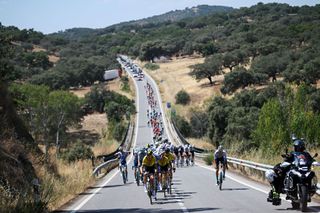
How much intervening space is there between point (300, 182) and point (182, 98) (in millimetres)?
94885

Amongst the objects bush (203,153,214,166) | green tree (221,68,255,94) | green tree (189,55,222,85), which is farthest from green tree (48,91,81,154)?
bush (203,153,214,166)

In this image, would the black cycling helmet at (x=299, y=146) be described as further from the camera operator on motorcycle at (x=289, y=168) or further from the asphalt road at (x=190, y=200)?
the asphalt road at (x=190, y=200)

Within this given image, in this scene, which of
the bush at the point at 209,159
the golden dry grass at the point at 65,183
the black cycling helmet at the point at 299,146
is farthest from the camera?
the bush at the point at 209,159

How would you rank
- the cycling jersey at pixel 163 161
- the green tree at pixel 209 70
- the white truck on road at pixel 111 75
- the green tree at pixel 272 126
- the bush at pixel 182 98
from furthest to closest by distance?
the white truck on road at pixel 111 75, the green tree at pixel 209 70, the bush at pixel 182 98, the green tree at pixel 272 126, the cycling jersey at pixel 163 161

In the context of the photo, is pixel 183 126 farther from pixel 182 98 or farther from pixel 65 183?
pixel 65 183

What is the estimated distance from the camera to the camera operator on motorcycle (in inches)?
460

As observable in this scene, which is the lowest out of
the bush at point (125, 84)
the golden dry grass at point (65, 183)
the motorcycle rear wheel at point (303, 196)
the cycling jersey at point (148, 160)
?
the bush at point (125, 84)

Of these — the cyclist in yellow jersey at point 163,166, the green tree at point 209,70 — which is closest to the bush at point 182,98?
the green tree at point 209,70

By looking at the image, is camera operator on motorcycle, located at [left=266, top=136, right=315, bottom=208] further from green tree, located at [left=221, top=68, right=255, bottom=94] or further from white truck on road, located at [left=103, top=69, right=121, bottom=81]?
white truck on road, located at [left=103, top=69, right=121, bottom=81]

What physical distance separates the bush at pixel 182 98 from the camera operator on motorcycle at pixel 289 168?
93.1 m

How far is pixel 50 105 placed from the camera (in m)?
77.4

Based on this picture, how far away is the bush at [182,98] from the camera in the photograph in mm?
106062

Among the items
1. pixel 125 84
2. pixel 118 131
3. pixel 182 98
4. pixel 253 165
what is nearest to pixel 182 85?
pixel 125 84

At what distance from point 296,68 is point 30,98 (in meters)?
43.8
